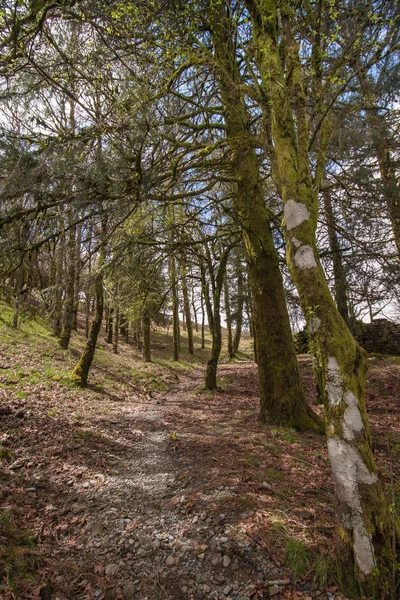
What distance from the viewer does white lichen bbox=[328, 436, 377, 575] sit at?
85.1 inches

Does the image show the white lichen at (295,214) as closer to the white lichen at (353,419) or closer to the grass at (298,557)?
the white lichen at (353,419)

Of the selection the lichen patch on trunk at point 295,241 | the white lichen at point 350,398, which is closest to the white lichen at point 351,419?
the white lichen at point 350,398

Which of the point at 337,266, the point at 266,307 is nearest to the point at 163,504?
the point at 266,307

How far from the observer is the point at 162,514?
337cm

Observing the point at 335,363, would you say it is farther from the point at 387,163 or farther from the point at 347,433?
the point at 387,163

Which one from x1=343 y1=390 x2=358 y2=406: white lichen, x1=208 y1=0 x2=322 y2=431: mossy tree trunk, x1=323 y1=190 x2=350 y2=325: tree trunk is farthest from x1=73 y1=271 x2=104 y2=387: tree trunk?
x1=343 y1=390 x2=358 y2=406: white lichen

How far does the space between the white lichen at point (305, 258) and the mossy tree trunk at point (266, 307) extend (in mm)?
3667

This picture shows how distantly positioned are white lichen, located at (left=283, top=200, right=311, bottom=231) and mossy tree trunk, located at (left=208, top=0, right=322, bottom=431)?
349cm

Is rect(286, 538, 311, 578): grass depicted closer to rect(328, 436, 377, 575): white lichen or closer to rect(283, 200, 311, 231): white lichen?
rect(328, 436, 377, 575): white lichen

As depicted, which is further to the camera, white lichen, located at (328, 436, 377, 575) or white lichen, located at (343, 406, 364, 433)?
white lichen, located at (343, 406, 364, 433)

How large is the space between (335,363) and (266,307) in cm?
394

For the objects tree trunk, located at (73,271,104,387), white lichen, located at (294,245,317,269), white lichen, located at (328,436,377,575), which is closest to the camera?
white lichen, located at (328,436,377,575)

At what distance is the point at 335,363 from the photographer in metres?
2.45

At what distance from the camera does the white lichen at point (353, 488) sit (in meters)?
2.16
